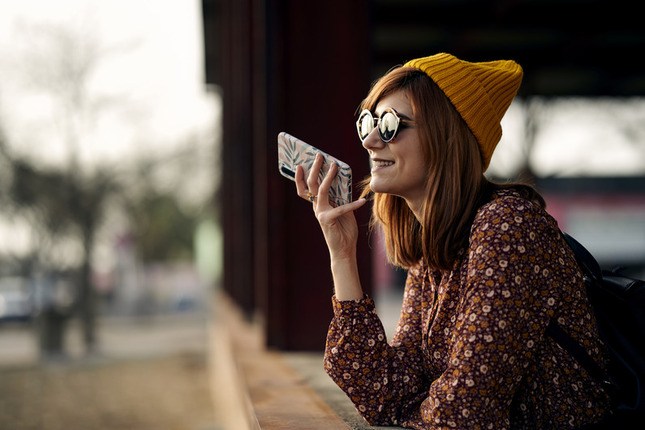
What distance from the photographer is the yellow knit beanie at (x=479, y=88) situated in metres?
2.42

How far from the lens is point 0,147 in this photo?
1845 cm

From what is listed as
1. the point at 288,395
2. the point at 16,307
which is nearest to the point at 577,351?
the point at 288,395

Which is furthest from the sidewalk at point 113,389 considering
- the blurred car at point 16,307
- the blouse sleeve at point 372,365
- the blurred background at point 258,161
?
the blurred car at point 16,307

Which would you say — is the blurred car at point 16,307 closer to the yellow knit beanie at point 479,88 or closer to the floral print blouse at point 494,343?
the floral print blouse at point 494,343

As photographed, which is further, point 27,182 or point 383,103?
point 27,182

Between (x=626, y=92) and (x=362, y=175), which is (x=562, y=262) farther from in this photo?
(x=626, y=92)

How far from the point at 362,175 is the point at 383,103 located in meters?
2.48

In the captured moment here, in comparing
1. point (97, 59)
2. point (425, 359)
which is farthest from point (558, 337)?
point (97, 59)

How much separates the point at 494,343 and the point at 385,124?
0.71 metres

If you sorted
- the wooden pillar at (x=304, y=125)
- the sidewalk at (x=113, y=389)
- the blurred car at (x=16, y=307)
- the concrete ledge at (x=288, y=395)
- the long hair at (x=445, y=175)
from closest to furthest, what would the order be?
the long hair at (x=445, y=175) → the concrete ledge at (x=288, y=395) → the wooden pillar at (x=304, y=125) → the sidewalk at (x=113, y=389) → the blurred car at (x=16, y=307)

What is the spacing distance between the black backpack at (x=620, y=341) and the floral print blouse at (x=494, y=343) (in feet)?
0.09

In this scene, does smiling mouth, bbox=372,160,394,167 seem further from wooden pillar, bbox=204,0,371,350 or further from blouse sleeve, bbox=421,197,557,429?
wooden pillar, bbox=204,0,371,350

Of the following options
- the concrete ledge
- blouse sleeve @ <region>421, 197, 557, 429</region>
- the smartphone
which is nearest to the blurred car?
the concrete ledge

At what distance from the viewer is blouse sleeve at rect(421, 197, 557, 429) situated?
7.14ft
